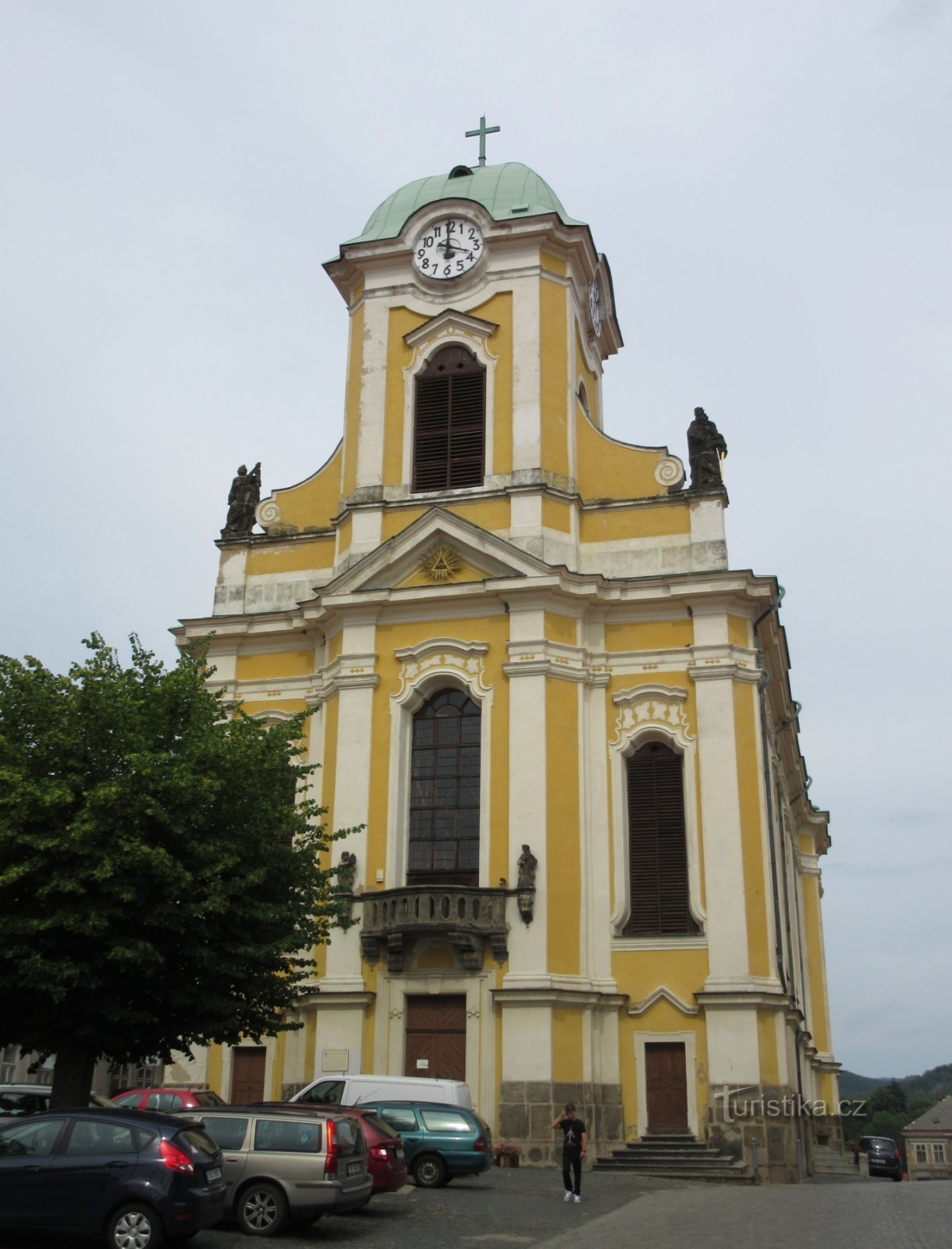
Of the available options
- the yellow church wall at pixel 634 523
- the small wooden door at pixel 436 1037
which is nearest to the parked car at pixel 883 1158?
A: the small wooden door at pixel 436 1037

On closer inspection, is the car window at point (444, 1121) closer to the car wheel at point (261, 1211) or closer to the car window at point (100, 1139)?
the car wheel at point (261, 1211)

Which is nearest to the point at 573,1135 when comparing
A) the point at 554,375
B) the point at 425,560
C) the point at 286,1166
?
the point at 286,1166

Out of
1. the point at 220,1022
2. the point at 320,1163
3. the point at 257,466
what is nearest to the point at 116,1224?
the point at 320,1163

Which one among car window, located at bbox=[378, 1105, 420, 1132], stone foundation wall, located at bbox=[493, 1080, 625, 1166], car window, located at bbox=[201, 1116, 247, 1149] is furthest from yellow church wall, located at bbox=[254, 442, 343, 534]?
car window, located at bbox=[201, 1116, 247, 1149]

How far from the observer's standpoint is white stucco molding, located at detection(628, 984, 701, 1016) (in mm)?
24198

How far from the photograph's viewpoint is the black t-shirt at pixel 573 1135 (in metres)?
18.2

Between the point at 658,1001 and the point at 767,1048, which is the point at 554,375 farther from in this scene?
the point at 767,1048

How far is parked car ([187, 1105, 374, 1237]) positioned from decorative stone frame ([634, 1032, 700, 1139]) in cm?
1012

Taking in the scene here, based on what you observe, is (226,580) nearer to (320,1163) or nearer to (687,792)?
(687,792)

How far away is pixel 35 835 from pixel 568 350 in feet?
57.1

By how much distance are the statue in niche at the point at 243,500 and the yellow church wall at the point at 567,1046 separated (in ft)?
43.0

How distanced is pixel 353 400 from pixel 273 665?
20.7 feet

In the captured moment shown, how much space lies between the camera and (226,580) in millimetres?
30000

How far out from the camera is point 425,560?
27.9 metres
